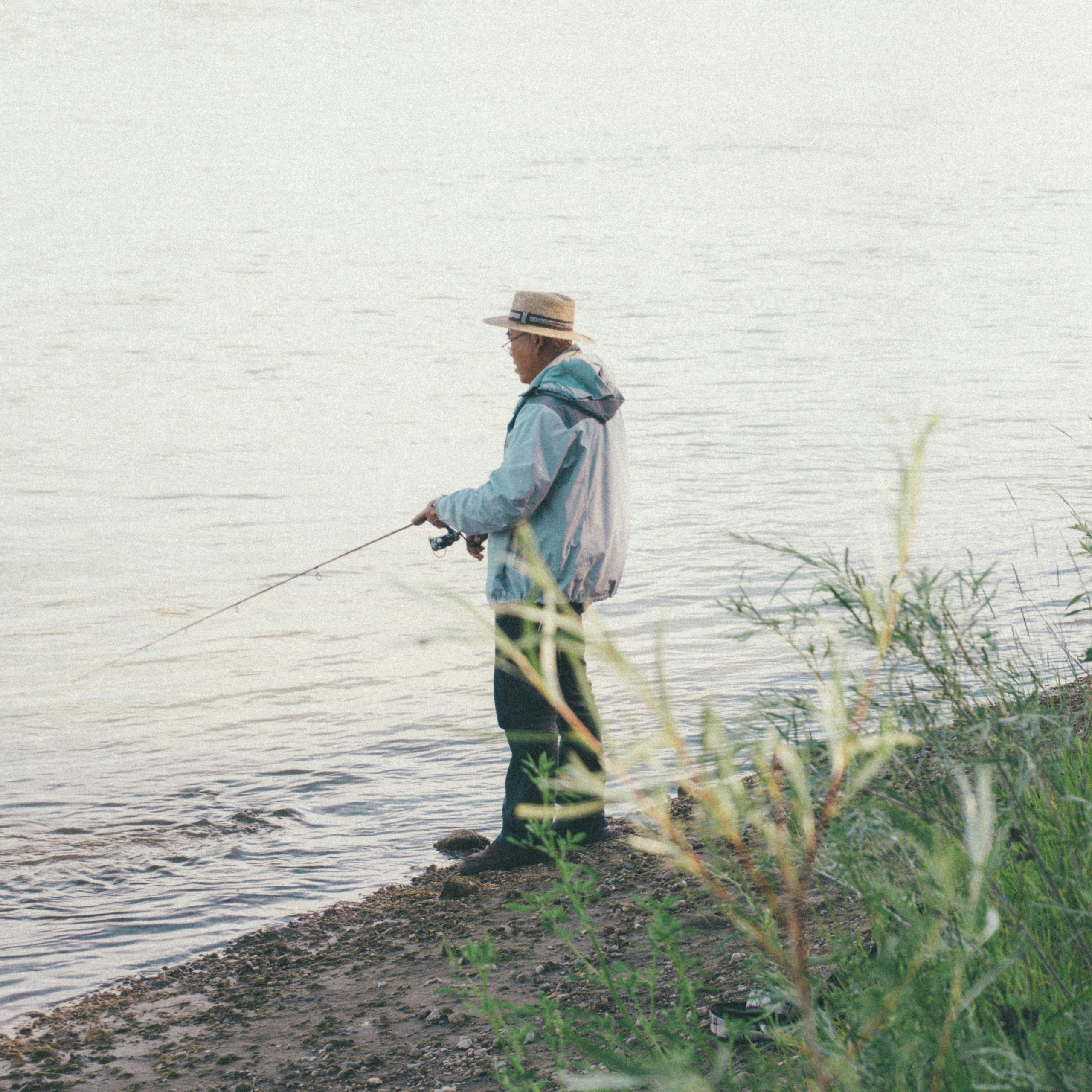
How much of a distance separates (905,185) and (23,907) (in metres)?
36.5

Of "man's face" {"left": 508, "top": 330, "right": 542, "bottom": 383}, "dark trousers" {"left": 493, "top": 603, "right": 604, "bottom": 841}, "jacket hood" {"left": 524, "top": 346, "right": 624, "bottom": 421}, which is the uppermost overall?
"man's face" {"left": 508, "top": 330, "right": 542, "bottom": 383}

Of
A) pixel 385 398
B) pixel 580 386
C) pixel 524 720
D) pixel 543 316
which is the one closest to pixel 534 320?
pixel 543 316

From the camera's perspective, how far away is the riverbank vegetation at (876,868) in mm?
1404

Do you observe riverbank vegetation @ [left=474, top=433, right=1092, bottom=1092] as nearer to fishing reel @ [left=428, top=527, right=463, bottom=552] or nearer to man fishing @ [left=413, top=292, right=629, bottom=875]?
man fishing @ [left=413, top=292, right=629, bottom=875]

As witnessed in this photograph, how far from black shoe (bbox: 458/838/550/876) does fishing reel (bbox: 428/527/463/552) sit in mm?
1140

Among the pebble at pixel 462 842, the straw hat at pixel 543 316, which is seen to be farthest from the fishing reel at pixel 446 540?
the pebble at pixel 462 842

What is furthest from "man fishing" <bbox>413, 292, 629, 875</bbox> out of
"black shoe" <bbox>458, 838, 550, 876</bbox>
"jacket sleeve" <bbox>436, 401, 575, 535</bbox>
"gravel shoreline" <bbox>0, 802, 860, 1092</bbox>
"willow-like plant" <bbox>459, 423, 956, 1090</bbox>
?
"willow-like plant" <bbox>459, 423, 956, 1090</bbox>

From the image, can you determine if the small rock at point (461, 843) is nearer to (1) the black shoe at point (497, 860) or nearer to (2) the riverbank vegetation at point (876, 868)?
(1) the black shoe at point (497, 860)

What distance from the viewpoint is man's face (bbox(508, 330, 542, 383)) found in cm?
545

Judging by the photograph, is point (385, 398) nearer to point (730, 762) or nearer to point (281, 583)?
point (281, 583)

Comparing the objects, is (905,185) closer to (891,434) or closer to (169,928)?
(891,434)

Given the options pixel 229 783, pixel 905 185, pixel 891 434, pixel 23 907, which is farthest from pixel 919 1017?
pixel 905 185

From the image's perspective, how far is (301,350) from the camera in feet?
70.2

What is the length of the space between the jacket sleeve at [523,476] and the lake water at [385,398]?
454mm
